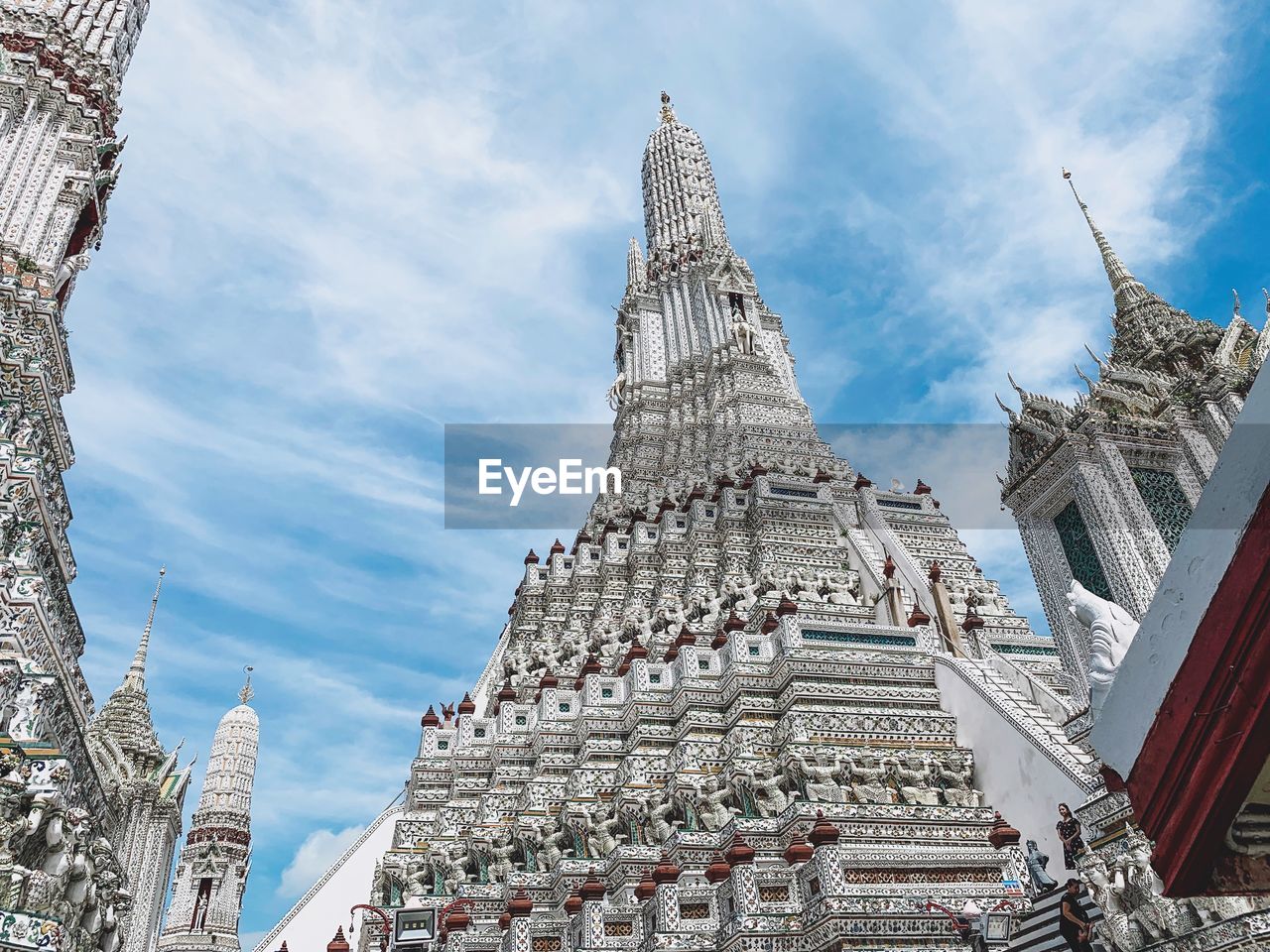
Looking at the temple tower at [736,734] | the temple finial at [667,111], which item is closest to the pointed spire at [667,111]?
the temple finial at [667,111]

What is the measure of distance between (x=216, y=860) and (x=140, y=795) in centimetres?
524

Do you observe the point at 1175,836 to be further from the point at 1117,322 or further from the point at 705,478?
the point at 1117,322

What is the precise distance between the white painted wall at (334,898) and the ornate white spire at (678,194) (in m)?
24.7

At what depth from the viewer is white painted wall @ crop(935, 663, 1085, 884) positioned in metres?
10.3

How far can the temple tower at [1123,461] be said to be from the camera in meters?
18.1

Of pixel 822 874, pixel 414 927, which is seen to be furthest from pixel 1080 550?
pixel 414 927

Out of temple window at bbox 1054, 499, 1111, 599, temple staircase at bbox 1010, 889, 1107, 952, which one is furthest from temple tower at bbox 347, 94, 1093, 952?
temple window at bbox 1054, 499, 1111, 599

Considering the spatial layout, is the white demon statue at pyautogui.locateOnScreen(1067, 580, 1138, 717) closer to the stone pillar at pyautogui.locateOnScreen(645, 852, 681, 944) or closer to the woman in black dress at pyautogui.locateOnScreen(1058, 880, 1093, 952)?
the woman in black dress at pyautogui.locateOnScreen(1058, 880, 1093, 952)

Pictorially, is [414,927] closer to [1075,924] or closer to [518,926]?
[518,926]

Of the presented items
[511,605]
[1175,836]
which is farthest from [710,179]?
[1175,836]

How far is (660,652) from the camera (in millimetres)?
16359

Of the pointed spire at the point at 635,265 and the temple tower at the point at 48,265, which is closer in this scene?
the temple tower at the point at 48,265

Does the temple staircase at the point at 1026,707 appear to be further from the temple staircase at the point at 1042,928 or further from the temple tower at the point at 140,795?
the temple tower at the point at 140,795

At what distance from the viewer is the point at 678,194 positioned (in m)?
40.0
